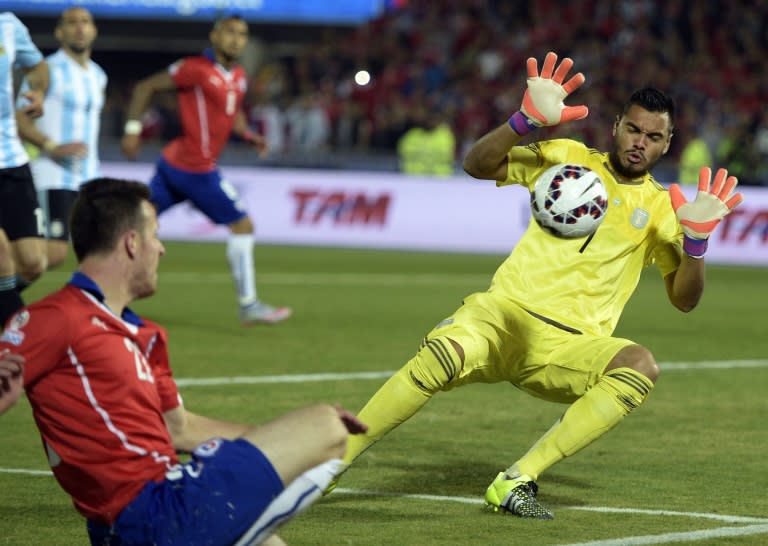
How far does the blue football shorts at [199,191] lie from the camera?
1270 cm

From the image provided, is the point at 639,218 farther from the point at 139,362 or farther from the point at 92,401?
the point at 92,401

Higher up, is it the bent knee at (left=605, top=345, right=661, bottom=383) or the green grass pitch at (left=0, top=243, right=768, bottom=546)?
the bent knee at (left=605, top=345, right=661, bottom=383)

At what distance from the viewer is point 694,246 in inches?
255

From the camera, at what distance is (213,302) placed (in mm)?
14805

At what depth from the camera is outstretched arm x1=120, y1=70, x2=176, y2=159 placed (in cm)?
1290

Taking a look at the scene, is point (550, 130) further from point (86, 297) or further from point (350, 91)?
point (86, 297)

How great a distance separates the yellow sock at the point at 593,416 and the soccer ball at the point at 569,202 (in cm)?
75

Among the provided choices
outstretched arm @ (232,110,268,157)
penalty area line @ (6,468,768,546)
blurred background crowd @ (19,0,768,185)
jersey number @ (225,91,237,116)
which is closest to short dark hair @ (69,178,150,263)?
penalty area line @ (6,468,768,546)

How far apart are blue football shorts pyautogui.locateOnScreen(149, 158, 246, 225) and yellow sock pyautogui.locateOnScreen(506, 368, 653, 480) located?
6.92 metres

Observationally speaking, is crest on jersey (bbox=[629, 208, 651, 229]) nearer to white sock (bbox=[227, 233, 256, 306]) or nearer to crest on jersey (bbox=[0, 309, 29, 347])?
crest on jersey (bbox=[0, 309, 29, 347])

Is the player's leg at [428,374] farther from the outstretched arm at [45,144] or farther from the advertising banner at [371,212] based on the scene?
the advertising banner at [371,212]

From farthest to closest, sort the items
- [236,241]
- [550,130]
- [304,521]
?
[550,130], [236,241], [304,521]

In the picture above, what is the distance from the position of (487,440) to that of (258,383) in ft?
7.22

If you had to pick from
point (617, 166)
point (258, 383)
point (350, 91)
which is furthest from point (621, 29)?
point (617, 166)
